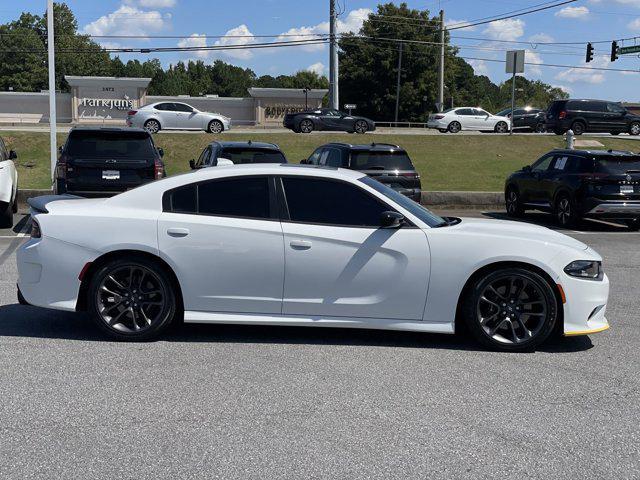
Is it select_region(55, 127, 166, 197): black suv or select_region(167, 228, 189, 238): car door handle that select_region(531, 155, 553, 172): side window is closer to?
select_region(55, 127, 166, 197): black suv

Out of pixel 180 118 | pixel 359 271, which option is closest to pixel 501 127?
pixel 180 118

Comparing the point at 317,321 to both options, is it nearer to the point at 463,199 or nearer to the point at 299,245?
the point at 299,245

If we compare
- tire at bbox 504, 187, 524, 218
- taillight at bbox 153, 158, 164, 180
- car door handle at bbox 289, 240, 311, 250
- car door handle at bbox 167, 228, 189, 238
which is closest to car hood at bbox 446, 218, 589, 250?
car door handle at bbox 289, 240, 311, 250

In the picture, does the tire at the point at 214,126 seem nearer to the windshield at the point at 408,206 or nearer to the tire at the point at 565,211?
the tire at the point at 565,211

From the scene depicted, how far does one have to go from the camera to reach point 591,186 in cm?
1444

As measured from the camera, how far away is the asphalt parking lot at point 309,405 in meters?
3.89

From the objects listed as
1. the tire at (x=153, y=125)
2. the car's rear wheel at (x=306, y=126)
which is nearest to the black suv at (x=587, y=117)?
the car's rear wheel at (x=306, y=126)

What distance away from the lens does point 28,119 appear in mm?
51094

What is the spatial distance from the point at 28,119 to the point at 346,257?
50.2 metres

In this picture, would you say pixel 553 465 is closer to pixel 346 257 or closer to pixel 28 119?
pixel 346 257

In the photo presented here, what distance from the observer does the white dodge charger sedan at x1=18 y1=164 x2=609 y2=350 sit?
594 centimetres

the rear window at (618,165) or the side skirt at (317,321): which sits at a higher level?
the rear window at (618,165)

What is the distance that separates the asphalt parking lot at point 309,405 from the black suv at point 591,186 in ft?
26.7

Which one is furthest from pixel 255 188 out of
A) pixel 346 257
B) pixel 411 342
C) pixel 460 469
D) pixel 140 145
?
pixel 140 145
